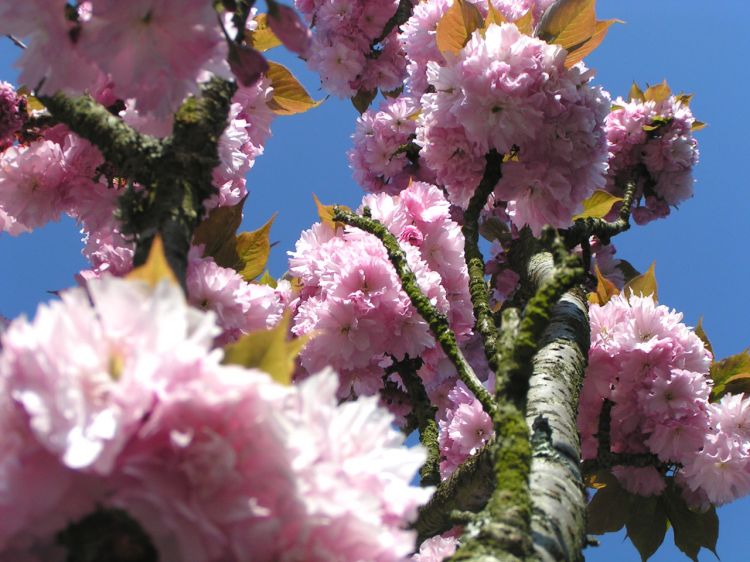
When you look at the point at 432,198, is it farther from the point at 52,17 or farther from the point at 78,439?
the point at 78,439

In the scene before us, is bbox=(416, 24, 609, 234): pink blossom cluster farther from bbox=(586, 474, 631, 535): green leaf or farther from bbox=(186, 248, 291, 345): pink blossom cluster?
bbox=(586, 474, 631, 535): green leaf

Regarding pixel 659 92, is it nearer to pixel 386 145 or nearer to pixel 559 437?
pixel 386 145

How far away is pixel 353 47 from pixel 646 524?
269cm

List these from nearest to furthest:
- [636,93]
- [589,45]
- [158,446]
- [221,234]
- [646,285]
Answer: [158,446] → [221,234] → [589,45] → [646,285] → [636,93]

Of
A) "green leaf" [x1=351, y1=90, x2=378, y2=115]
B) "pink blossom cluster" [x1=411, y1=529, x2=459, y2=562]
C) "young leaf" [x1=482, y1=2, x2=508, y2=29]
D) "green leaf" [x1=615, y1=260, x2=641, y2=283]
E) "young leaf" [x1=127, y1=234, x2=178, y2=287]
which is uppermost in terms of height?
"green leaf" [x1=351, y1=90, x2=378, y2=115]

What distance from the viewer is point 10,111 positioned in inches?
67.5

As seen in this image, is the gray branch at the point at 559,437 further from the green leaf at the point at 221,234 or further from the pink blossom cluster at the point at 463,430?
the green leaf at the point at 221,234

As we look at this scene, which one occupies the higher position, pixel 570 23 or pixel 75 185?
pixel 570 23

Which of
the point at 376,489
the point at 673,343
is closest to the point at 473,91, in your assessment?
the point at 673,343

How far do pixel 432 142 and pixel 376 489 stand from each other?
5.32 ft

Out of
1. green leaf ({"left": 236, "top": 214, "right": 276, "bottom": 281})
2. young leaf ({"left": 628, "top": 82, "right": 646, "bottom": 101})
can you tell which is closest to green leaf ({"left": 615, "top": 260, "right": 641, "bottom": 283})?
young leaf ({"left": 628, "top": 82, "right": 646, "bottom": 101})

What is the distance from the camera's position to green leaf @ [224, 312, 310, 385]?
0.65m

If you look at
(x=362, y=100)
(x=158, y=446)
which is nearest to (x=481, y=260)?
(x=158, y=446)

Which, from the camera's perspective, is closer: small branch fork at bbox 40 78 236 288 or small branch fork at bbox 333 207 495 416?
small branch fork at bbox 40 78 236 288
